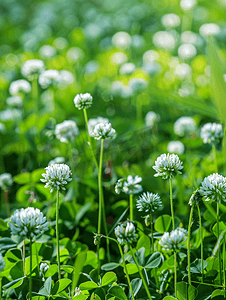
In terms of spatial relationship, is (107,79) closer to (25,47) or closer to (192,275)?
(25,47)

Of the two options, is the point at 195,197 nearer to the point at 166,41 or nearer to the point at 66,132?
the point at 66,132

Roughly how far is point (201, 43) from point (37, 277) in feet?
7.90

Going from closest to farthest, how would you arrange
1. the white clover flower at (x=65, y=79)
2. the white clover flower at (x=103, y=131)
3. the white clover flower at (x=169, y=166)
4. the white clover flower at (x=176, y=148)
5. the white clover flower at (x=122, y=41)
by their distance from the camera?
the white clover flower at (x=169, y=166), the white clover flower at (x=103, y=131), the white clover flower at (x=176, y=148), the white clover flower at (x=65, y=79), the white clover flower at (x=122, y=41)

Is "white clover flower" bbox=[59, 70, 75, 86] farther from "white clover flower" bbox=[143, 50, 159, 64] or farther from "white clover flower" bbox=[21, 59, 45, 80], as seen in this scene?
"white clover flower" bbox=[143, 50, 159, 64]

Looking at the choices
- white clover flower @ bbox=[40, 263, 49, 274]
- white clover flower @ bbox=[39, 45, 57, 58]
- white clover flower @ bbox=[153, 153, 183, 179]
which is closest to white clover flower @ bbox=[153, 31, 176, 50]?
white clover flower @ bbox=[39, 45, 57, 58]

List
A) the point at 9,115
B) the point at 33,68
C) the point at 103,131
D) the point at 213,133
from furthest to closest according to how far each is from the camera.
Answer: the point at 9,115 < the point at 33,68 < the point at 213,133 < the point at 103,131

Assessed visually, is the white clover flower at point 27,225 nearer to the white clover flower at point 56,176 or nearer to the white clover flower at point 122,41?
the white clover flower at point 56,176

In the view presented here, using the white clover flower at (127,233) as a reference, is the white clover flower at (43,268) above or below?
below

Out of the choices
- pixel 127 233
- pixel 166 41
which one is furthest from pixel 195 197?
pixel 166 41

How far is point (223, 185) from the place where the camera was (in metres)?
0.69

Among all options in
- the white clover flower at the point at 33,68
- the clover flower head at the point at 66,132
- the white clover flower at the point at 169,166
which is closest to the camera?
the white clover flower at the point at 169,166

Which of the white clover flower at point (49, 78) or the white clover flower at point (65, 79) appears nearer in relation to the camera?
the white clover flower at point (49, 78)

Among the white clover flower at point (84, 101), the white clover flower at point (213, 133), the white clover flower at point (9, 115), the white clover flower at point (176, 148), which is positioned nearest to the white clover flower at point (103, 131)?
the white clover flower at point (84, 101)

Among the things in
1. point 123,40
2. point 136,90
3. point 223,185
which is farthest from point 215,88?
point 123,40
